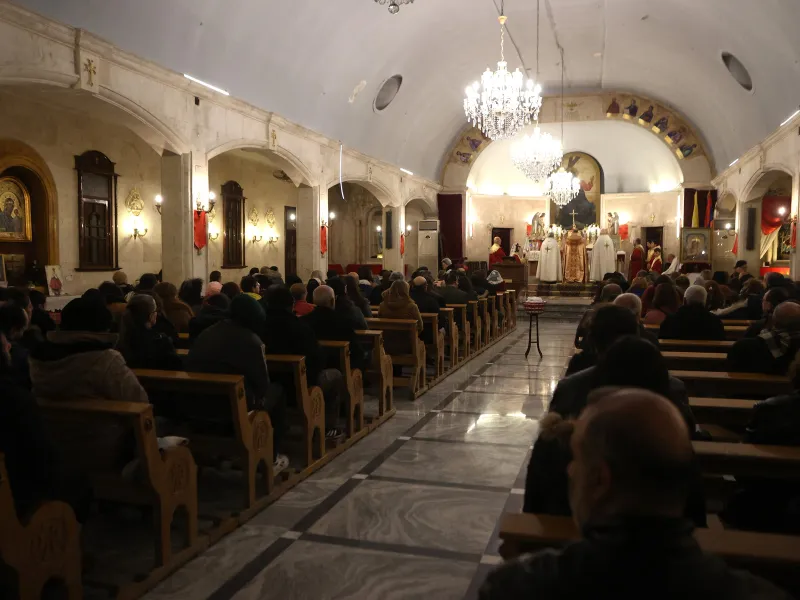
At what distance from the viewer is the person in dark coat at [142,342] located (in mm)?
4465

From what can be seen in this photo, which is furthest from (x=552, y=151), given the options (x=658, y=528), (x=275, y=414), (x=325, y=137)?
(x=658, y=528)

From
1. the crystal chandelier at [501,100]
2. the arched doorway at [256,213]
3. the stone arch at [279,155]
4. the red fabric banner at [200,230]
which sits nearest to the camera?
the red fabric banner at [200,230]

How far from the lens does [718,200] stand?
1992 centimetres

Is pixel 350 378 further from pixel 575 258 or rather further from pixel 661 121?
pixel 661 121

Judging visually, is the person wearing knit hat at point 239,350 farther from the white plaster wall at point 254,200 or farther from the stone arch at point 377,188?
the stone arch at point 377,188

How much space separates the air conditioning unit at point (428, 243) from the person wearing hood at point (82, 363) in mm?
18910

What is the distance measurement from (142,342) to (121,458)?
1176 millimetres

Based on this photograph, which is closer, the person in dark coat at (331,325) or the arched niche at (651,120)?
the person in dark coat at (331,325)

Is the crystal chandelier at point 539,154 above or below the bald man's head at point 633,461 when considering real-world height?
above

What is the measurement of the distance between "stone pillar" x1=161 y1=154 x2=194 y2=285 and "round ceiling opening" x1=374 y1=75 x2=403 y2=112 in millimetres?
6617

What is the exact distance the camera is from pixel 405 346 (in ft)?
25.4

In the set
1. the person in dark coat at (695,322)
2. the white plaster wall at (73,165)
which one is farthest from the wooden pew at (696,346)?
the white plaster wall at (73,165)

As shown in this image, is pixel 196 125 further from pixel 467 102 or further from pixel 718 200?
pixel 718 200

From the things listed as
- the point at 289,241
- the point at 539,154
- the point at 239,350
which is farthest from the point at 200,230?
the point at 539,154
